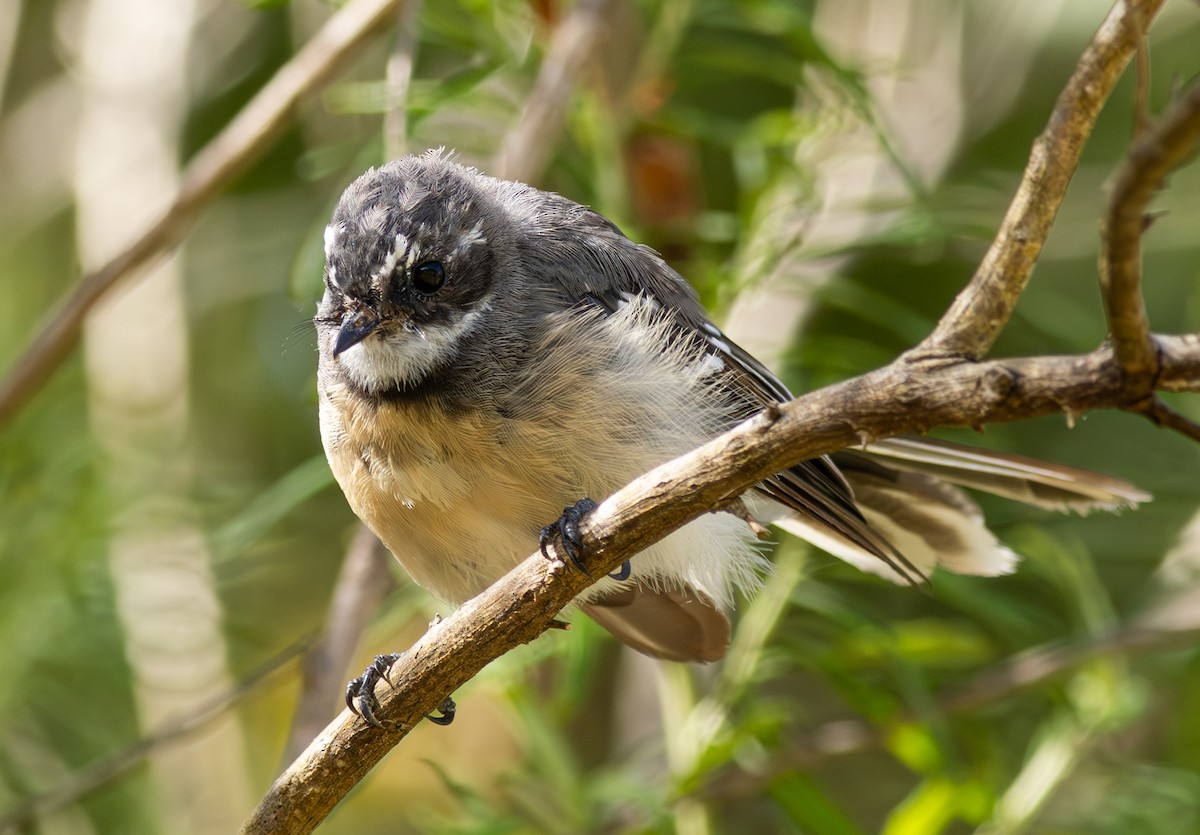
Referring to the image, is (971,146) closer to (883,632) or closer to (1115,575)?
(1115,575)

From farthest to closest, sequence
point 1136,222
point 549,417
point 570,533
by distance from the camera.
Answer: point 549,417 → point 570,533 → point 1136,222

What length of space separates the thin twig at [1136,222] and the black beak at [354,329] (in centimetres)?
193

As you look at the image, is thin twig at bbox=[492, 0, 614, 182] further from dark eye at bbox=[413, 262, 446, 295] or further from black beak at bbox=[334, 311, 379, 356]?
black beak at bbox=[334, 311, 379, 356]

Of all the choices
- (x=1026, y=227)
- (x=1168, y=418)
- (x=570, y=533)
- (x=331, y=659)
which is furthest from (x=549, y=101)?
(x=1168, y=418)

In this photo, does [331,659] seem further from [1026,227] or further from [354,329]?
[1026,227]

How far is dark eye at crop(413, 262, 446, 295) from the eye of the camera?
340 centimetres

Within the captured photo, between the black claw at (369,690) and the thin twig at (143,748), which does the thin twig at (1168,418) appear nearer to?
the black claw at (369,690)

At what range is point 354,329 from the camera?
3.27m

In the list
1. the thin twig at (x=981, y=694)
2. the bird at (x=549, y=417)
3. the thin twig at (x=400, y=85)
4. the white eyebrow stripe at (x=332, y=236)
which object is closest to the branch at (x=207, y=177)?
the thin twig at (x=400, y=85)

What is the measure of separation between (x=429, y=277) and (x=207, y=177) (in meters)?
1.31

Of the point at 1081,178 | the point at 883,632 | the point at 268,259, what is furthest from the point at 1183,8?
the point at 268,259

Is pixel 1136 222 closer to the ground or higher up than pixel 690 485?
closer to the ground

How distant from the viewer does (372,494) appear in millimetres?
3330

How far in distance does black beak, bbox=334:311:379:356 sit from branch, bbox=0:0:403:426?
1.25 meters
